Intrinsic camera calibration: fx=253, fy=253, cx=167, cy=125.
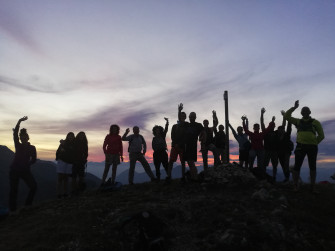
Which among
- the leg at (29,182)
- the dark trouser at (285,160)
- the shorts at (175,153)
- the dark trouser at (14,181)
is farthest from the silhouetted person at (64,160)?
the dark trouser at (285,160)

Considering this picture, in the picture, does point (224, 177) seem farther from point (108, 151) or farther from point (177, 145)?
point (108, 151)

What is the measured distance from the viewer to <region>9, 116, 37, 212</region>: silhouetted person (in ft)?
32.8

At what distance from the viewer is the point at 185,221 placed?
7176 millimetres

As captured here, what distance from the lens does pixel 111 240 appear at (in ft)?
20.2

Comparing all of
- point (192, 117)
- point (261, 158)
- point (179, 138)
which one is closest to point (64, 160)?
point (179, 138)

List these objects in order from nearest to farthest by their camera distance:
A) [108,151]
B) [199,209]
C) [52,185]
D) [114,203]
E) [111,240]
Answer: [111,240]
[199,209]
[114,203]
[108,151]
[52,185]

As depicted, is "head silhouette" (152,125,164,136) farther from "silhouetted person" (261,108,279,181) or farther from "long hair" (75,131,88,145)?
"silhouetted person" (261,108,279,181)

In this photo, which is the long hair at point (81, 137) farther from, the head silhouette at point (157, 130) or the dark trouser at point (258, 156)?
the dark trouser at point (258, 156)

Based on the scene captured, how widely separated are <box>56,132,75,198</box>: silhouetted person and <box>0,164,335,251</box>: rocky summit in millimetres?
1647

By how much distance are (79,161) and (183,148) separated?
4854 mm

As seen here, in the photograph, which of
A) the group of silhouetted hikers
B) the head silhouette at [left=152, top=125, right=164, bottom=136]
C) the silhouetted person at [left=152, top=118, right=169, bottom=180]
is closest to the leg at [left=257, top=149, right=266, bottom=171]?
the group of silhouetted hikers

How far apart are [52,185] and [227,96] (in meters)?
198

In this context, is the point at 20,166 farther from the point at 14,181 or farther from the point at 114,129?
the point at 114,129

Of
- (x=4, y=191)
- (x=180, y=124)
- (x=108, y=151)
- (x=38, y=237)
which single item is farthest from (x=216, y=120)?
(x=4, y=191)
